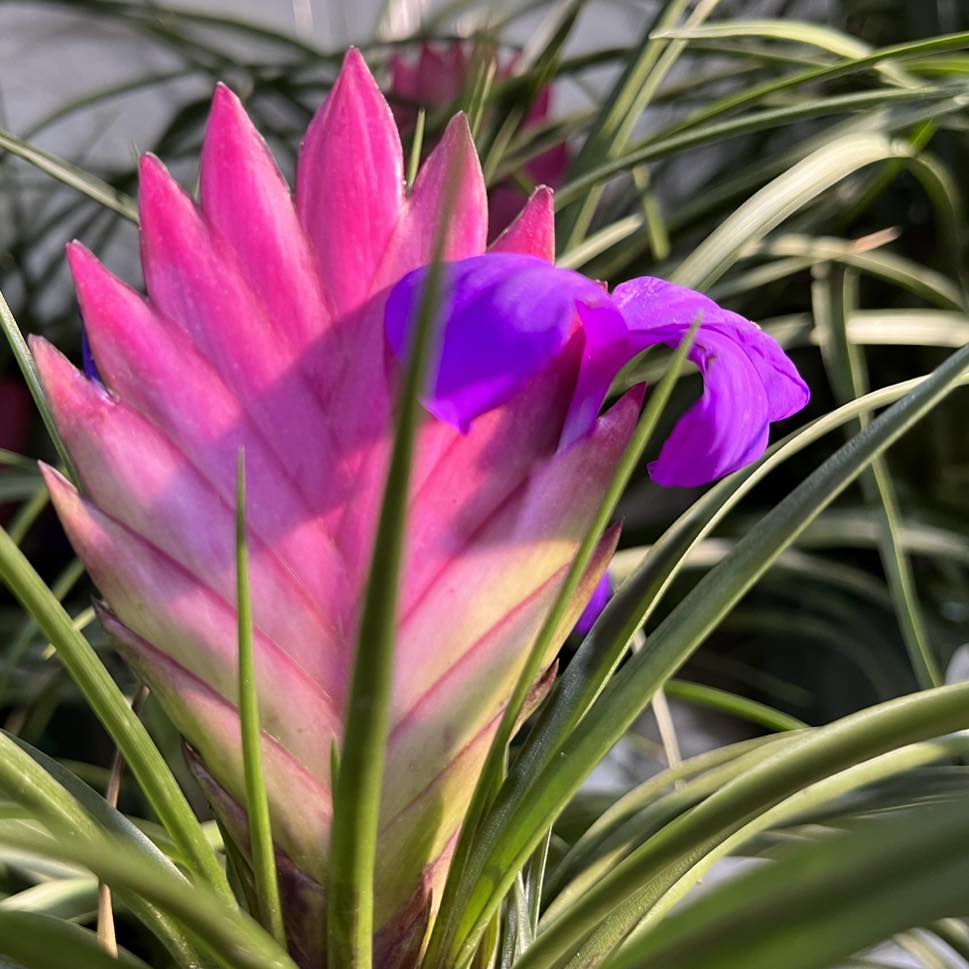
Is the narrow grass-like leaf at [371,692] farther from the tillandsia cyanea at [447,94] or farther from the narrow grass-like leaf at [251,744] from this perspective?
the tillandsia cyanea at [447,94]

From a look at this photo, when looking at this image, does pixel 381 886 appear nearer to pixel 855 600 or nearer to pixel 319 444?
pixel 319 444

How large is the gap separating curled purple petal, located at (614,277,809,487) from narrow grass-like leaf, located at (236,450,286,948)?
0.25 feet

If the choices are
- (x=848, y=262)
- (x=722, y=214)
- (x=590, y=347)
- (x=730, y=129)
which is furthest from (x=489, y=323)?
(x=722, y=214)

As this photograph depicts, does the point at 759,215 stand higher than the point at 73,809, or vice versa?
the point at 759,215

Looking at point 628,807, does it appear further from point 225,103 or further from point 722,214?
point 722,214

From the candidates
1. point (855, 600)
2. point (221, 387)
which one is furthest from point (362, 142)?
point (855, 600)

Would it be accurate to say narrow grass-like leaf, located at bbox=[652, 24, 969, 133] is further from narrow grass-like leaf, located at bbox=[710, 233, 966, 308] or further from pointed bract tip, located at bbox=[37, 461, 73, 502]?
pointed bract tip, located at bbox=[37, 461, 73, 502]

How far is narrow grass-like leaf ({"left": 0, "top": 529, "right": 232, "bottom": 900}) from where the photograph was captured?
0.17 m

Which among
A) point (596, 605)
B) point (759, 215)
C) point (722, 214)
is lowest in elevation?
point (596, 605)

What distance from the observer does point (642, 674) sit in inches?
7.5

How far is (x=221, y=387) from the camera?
0.59 feet

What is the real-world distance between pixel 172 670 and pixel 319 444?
5 cm

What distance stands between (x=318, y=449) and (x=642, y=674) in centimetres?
8

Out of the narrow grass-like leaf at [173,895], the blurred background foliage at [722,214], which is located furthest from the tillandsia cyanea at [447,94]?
the narrow grass-like leaf at [173,895]
